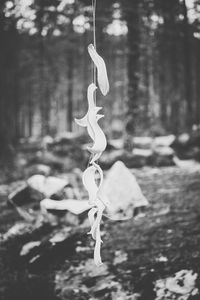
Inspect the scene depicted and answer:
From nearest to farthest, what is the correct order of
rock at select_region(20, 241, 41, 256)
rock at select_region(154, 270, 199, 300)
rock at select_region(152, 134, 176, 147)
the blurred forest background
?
rock at select_region(154, 270, 199, 300) → rock at select_region(20, 241, 41, 256) → the blurred forest background → rock at select_region(152, 134, 176, 147)

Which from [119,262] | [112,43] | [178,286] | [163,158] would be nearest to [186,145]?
[163,158]

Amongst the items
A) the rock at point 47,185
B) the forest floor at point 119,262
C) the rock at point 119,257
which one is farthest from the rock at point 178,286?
the rock at point 47,185

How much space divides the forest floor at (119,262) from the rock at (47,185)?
0.68m

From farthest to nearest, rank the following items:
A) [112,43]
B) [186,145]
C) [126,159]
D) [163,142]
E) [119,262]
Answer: [112,43], [163,142], [186,145], [126,159], [119,262]

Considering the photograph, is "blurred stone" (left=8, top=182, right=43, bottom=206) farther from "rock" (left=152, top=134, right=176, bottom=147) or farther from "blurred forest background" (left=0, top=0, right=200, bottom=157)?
"rock" (left=152, top=134, right=176, bottom=147)

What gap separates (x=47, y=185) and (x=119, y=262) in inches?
88.0

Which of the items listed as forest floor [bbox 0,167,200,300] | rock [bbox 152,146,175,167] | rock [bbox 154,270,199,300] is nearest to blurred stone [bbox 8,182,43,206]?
forest floor [bbox 0,167,200,300]

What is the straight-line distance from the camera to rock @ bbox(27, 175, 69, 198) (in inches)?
197

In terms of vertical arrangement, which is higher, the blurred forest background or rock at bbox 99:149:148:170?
the blurred forest background

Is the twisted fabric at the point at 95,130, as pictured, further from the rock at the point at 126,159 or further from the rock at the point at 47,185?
the rock at the point at 126,159

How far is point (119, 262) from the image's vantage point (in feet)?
11.3

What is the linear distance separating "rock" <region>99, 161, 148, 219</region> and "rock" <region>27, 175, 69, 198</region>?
0.89 m

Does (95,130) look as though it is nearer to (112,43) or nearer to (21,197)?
(21,197)

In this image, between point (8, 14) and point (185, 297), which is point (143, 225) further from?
point (8, 14)
